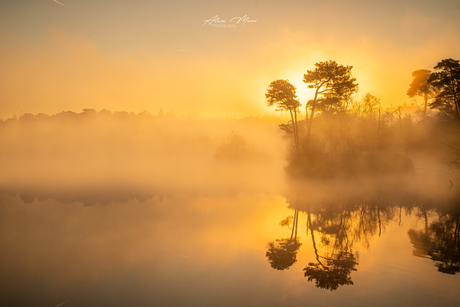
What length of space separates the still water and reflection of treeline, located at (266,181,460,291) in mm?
88

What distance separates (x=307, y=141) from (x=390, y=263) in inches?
1495

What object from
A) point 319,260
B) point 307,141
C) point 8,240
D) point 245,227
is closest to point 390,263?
point 319,260

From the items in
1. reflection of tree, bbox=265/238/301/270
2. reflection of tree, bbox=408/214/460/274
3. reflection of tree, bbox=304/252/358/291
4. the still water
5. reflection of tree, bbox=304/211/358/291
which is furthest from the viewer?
reflection of tree, bbox=265/238/301/270

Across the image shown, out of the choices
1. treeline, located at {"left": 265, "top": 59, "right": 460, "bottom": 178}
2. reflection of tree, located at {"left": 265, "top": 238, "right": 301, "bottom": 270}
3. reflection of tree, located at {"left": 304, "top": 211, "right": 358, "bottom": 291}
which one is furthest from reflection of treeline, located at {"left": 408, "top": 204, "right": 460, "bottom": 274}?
treeline, located at {"left": 265, "top": 59, "right": 460, "bottom": 178}

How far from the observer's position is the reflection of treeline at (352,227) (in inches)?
650

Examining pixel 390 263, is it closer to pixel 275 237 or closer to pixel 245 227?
pixel 275 237

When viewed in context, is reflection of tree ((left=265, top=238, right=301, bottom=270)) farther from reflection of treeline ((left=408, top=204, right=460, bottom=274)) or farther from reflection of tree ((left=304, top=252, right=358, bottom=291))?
reflection of treeline ((left=408, top=204, right=460, bottom=274))

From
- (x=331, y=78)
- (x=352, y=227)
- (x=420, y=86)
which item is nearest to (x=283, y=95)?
(x=331, y=78)

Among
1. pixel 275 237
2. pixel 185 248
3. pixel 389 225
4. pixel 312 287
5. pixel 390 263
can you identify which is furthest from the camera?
pixel 389 225

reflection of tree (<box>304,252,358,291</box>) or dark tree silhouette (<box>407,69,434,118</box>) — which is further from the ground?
dark tree silhouette (<box>407,69,434,118</box>)

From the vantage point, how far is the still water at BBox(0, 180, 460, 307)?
1380 centimetres

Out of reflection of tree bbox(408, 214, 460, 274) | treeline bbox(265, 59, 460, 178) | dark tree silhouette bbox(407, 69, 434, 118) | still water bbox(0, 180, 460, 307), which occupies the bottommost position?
still water bbox(0, 180, 460, 307)

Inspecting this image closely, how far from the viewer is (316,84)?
51219mm

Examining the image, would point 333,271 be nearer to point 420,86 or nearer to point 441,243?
point 441,243
